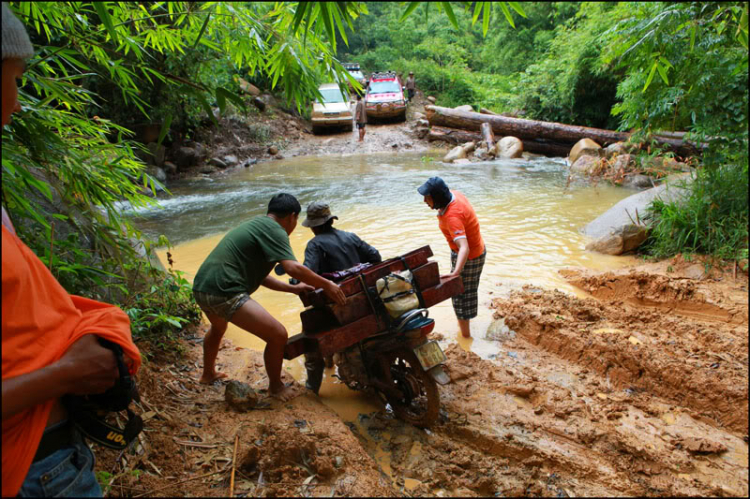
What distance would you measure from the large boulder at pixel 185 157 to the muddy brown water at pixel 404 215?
46.2 inches

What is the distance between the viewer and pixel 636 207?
7.32 m

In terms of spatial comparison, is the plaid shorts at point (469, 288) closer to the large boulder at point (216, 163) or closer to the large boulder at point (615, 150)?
the large boulder at point (615, 150)

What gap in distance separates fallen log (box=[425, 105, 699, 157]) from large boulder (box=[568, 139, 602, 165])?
0.94 m

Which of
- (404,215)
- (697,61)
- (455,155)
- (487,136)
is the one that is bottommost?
(404,215)

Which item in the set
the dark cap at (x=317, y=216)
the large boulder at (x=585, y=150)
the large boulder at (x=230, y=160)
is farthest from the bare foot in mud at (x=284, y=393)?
the large boulder at (x=230, y=160)

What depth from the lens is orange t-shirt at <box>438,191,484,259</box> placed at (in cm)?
427

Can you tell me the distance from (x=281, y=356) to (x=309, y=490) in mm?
1115

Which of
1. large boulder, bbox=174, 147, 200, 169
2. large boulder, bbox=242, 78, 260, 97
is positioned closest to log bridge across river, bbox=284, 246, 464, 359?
large boulder, bbox=174, 147, 200, 169

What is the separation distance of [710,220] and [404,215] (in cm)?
625

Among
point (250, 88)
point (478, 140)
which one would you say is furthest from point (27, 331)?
point (250, 88)

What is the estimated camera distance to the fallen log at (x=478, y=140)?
17656mm

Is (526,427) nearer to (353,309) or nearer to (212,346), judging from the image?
(353,309)

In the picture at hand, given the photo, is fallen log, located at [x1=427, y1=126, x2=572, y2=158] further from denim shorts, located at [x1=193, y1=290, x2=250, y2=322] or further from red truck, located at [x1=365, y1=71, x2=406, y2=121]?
denim shorts, located at [x1=193, y1=290, x2=250, y2=322]

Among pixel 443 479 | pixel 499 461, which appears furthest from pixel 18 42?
pixel 499 461
